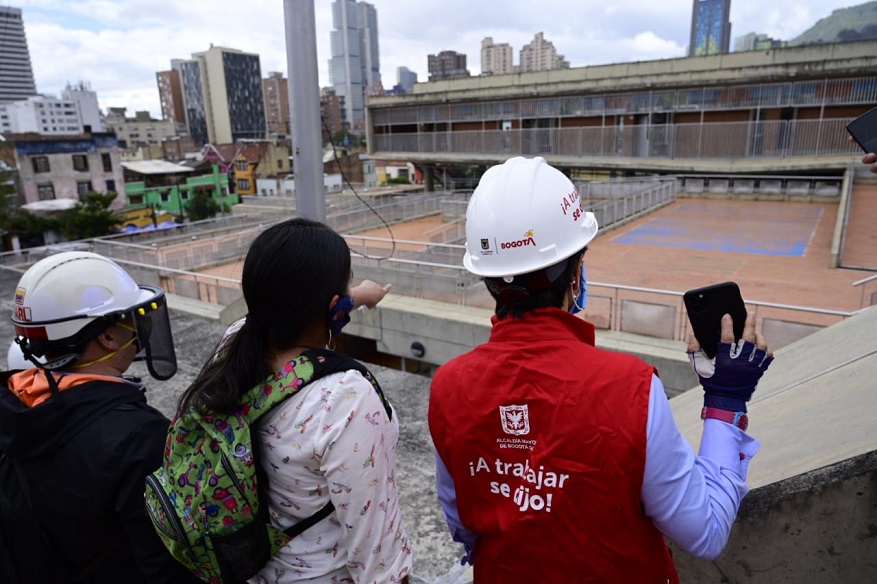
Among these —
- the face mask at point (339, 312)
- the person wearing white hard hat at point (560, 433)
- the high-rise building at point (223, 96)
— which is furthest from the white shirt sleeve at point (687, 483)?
the high-rise building at point (223, 96)

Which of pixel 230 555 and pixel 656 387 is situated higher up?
pixel 656 387

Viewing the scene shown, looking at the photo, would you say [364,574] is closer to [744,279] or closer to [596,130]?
[744,279]

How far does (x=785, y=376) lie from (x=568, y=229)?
2261 mm

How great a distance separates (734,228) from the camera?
667 inches

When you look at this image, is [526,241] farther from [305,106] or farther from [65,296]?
[305,106]

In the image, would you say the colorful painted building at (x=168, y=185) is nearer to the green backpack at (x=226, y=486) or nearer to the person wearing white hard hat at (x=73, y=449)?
the person wearing white hard hat at (x=73, y=449)

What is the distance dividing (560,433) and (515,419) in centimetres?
11

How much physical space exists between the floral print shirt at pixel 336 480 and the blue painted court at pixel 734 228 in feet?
48.0

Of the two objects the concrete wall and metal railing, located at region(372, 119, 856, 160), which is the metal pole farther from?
metal railing, located at region(372, 119, 856, 160)

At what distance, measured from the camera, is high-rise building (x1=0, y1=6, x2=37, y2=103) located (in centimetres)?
14938

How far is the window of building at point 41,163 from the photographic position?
131 feet

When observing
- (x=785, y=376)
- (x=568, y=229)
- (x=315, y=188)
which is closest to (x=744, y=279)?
(x=785, y=376)

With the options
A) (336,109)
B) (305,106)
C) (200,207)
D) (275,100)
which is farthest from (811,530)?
(275,100)

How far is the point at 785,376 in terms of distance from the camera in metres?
3.10
